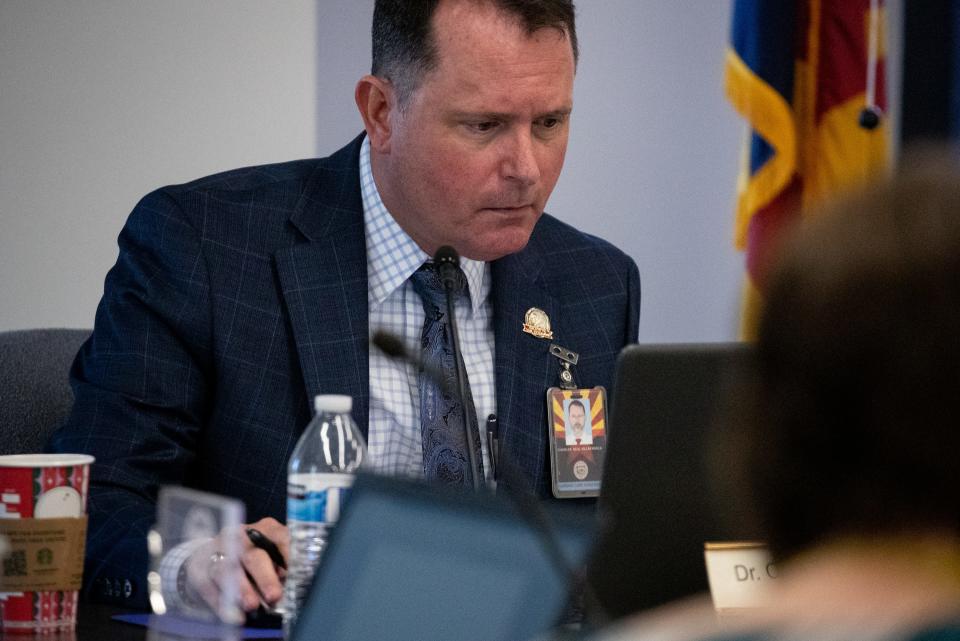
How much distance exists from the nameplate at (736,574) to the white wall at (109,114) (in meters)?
2.10

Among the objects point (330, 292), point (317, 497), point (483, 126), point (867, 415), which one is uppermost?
point (483, 126)

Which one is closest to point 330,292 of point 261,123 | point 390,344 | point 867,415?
point 390,344

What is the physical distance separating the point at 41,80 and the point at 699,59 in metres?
1.69

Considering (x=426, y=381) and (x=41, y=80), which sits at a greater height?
(x=41, y=80)

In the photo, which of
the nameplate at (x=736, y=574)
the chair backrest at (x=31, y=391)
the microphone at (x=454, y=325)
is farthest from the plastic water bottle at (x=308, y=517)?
the chair backrest at (x=31, y=391)

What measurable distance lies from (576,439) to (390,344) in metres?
0.82

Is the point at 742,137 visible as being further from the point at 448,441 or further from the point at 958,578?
the point at 958,578

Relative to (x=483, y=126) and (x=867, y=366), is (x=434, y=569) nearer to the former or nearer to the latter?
(x=867, y=366)

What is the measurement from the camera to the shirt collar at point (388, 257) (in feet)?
6.92

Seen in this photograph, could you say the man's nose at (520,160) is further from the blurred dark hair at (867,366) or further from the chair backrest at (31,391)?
the blurred dark hair at (867,366)

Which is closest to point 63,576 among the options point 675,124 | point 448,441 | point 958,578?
point 448,441

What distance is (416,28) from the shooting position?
6.87 ft

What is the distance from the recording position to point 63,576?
1436mm

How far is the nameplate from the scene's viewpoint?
133 cm
